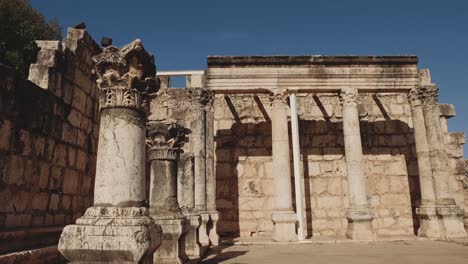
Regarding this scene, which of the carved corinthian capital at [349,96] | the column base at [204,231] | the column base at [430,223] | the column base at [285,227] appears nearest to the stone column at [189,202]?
the column base at [204,231]

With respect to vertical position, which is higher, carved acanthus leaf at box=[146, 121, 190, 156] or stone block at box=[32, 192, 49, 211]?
carved acanthus leaf at box=[146, 121, 190, 156]

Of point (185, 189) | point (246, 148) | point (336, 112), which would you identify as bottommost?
point (185, 189)

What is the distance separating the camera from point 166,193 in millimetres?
6719

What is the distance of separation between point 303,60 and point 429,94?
438 cm

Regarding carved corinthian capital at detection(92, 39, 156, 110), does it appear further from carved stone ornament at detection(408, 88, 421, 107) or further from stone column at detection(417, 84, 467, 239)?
carved stone ornament at detection(408, 88, 421, 107)

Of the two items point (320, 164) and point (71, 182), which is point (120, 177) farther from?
point (320, 164)

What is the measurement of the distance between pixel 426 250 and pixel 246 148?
7066 mm

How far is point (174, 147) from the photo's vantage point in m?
7.04

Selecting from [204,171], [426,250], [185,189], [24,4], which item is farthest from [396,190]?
[24,4]

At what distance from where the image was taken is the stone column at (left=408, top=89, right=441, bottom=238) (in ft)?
37.8

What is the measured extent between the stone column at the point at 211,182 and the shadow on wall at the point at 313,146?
203cm

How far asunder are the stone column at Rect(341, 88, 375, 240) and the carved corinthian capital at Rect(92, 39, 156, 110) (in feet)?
29.1

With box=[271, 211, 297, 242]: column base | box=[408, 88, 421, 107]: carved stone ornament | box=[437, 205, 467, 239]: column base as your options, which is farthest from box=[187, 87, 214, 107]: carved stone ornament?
box=[437, 205, 467, 239]: column base

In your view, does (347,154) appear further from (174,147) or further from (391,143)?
(174,147)
